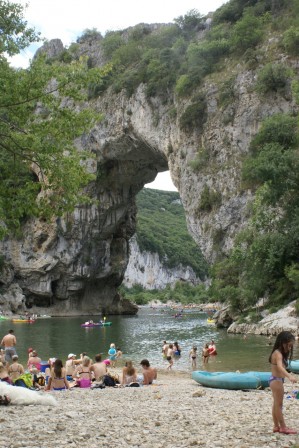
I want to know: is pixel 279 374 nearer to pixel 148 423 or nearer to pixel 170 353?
pixel 148 423

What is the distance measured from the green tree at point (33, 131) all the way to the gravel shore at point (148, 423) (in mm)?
3397

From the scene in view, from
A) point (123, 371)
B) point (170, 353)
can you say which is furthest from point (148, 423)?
point (170, 353)

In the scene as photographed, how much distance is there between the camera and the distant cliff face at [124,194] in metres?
37.9

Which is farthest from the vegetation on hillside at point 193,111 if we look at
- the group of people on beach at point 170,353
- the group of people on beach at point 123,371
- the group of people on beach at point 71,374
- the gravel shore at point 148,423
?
the group of people on beach at point 170,353

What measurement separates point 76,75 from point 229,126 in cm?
3062

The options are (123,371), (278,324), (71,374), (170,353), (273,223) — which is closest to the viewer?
(123,371)

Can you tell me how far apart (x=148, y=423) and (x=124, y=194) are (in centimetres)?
5089

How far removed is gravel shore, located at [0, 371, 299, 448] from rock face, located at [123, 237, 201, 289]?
10841 cm

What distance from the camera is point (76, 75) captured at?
952cm

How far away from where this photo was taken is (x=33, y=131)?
30.3ft

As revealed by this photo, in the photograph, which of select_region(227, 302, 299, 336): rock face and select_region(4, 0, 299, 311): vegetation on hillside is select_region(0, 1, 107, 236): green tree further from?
select_region(227, 302, 299, 336): rock face

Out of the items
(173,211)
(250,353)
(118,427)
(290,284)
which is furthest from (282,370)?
(173,211)

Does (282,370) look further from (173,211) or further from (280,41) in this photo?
Result: (173,211)

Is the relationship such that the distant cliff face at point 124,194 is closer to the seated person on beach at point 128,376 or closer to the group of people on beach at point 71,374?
the group of people on beach at point 71,374
